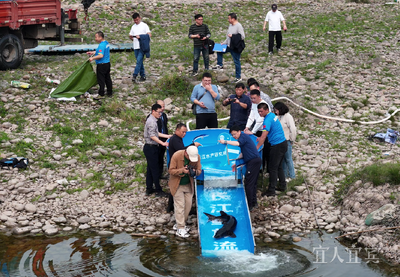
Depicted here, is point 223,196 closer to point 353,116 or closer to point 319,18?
point 353,116

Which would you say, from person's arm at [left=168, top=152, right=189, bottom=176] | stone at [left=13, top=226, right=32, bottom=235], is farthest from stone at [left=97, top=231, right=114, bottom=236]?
person's arm at [left=168, top=152, right=189, bottom=176]

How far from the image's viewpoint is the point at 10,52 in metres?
15.2

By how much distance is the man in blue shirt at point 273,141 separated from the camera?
9743 millimetres

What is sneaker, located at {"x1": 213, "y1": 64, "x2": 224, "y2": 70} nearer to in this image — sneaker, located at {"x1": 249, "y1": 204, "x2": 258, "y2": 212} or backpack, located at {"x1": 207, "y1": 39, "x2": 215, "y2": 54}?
backpack, located at {"x1": 207, "y1": 39, "x2": 215, "y2": 54}

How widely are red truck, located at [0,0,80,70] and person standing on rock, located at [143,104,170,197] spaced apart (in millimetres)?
6962

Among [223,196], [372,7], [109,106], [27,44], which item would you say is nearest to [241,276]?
[223,196]

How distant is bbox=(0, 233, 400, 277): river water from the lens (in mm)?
7695

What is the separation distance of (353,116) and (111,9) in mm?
13055

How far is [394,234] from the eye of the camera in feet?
28.2

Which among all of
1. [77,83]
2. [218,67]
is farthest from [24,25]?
[218,67]

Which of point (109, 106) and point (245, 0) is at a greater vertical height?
point (245, 0)

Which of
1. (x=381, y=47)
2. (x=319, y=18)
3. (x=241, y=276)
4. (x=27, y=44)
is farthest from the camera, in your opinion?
(x=319, y=18)

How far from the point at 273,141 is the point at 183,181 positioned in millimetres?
2073

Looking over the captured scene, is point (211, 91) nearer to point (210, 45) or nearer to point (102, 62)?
point (102, 62)
